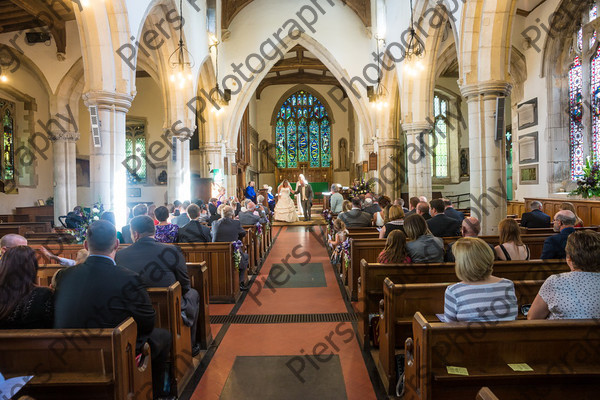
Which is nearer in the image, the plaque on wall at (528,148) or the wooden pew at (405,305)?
the wooden pew at (405,305)

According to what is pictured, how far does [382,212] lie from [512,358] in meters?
5.10

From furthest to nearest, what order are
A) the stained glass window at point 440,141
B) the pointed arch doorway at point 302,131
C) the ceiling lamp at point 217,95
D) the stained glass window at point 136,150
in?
the pointed arch doorway at point 302,131
the stained glass window at point 440,141
the stained glass window at point 136,150
the ceiling lamp at point 217,95

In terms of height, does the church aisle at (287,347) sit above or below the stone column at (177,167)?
below

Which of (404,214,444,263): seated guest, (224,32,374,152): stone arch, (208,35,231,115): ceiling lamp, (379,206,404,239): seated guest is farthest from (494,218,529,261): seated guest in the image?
(224,32,374,152): stone arch

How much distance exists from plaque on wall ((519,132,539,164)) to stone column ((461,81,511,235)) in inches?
243

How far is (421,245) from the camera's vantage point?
12.4 ft

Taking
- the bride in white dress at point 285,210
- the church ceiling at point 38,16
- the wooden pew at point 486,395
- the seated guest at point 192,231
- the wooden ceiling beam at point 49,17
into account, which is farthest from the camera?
the bride in white dress at point 285,210

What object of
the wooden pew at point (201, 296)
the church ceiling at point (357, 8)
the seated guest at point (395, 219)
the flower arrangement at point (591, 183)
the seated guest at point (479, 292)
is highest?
the church ceiling at point (357, 8)

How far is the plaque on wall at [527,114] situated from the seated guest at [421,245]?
1038 centimetres

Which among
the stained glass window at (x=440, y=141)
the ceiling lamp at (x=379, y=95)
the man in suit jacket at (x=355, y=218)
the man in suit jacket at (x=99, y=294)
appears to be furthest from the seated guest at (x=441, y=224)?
the stained glass window at (x=440, y=141)

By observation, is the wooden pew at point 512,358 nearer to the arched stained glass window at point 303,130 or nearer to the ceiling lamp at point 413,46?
the ceiling lamp at point 413,46

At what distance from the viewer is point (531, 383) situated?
83.0 inches

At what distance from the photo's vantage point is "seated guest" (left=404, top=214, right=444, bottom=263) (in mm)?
3777

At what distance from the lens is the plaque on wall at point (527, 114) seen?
1220cm
